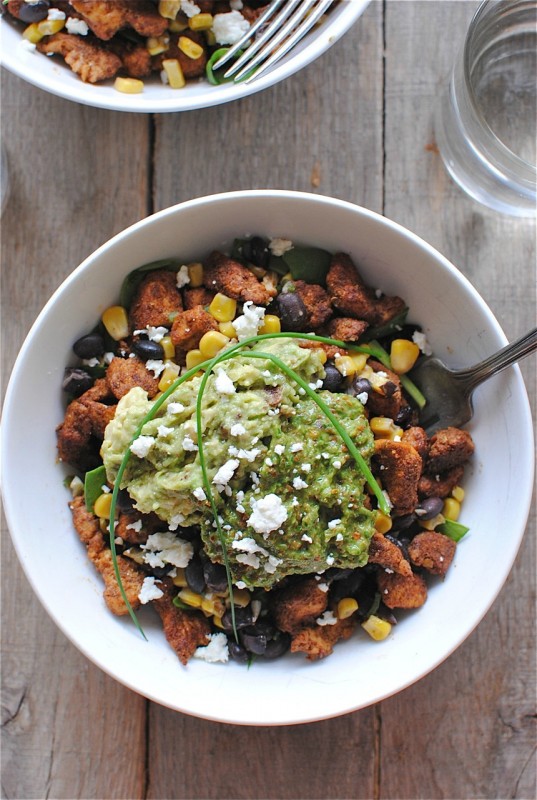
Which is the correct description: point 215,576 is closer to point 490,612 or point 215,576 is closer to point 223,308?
point 223,308

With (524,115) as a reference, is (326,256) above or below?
below

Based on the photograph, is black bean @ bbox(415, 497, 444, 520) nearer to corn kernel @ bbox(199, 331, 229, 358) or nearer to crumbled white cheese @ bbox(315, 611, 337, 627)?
crumbled white cheese @ bbox(315, 611, 337, 627)

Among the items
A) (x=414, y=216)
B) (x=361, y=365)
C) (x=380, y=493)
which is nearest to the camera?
(x=380, y=493)

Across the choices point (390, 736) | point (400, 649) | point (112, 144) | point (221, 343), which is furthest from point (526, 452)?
point (112, 144)

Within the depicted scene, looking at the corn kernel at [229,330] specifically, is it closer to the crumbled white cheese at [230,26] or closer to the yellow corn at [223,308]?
the yellow corn at [223,308]

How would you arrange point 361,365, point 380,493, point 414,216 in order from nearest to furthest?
point 380,493 → point 361,365 → point 414,216

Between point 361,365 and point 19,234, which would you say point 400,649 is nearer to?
point 361,365
